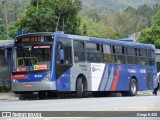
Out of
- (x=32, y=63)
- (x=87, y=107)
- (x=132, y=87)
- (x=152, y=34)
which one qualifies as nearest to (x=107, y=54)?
(x=132, y=87)

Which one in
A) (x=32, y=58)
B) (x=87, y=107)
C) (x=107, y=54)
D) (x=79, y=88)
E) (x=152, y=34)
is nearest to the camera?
(x=87, y=107)

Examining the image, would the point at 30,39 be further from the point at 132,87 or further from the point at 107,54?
the point at 132,87

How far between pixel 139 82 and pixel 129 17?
211 ft

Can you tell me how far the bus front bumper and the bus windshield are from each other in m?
0.68

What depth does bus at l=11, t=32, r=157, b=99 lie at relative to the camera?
2289 cm

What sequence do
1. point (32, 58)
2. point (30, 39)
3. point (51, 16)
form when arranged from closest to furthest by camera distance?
point (32, 58) → point (30, 39) → point (51, 16)

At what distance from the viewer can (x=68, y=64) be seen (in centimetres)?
2361

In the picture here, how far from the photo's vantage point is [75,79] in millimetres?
24141

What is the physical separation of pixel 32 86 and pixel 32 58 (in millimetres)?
1343

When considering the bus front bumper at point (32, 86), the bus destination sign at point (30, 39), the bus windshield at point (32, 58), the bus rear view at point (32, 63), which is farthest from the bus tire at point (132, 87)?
the bus destination sign at point (30, 39)

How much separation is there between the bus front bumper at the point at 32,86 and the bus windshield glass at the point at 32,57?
67 cm

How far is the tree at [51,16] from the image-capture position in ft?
119

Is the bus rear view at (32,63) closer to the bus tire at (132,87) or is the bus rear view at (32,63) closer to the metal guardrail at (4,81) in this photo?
the metal guardrail at (4,81)

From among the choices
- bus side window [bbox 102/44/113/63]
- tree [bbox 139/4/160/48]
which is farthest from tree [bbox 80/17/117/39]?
bus side window [bbox 102/44/113/63]
